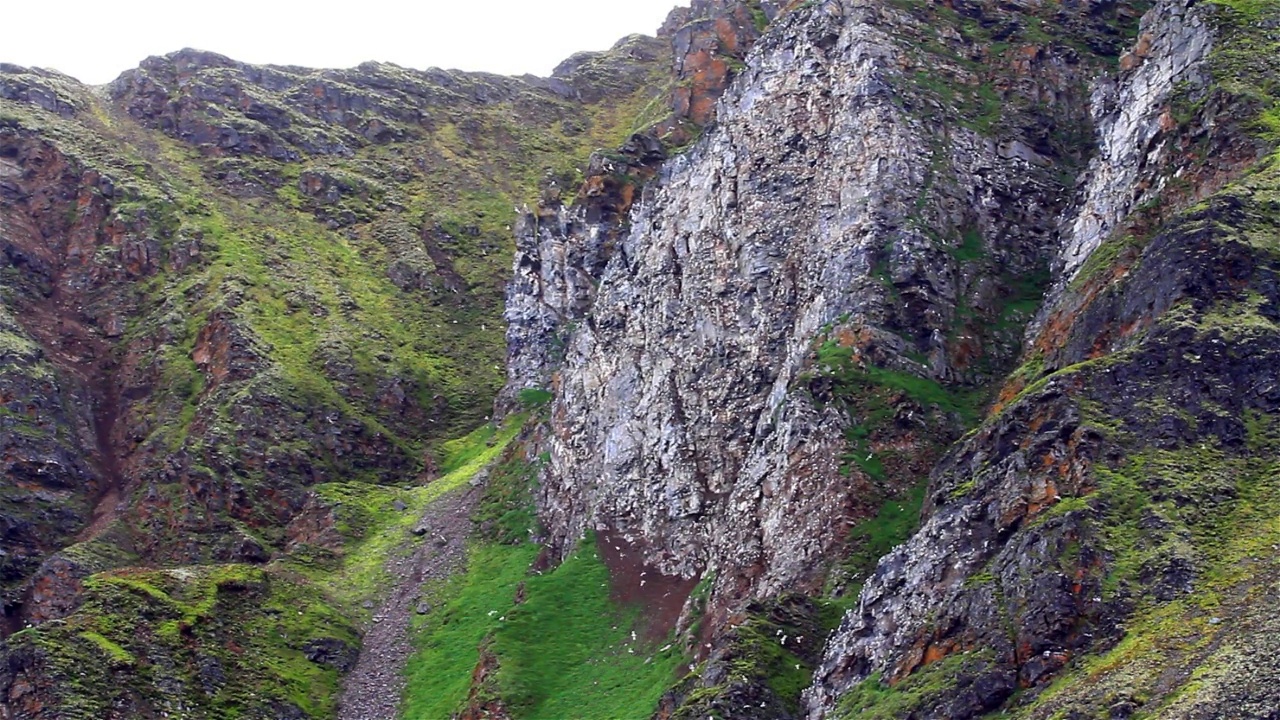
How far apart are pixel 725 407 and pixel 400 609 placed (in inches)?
1078

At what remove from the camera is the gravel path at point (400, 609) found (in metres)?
87.2

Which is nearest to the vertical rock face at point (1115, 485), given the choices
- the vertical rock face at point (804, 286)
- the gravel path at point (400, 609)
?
the vertical rock face at point (804, 286)

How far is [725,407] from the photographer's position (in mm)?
86188

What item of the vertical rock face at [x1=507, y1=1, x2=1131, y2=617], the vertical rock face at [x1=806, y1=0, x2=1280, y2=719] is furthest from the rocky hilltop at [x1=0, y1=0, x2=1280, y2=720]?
the vertical rock face at [x1=507, y1=1, x2=1131, y2=617]

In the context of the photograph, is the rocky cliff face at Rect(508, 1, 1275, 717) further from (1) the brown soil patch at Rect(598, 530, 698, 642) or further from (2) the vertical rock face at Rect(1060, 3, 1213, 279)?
(1) the brown soil patch at Rect(598, 530, 698, 642)

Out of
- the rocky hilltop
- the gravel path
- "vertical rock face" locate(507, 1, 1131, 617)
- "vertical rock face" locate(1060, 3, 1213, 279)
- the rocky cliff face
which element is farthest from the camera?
the gravel path

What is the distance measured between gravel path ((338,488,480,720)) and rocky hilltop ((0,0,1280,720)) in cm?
34

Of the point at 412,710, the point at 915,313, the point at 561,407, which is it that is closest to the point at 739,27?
the point at 561,407

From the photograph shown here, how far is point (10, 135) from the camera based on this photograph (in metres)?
149

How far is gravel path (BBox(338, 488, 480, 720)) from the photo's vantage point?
8725 cm

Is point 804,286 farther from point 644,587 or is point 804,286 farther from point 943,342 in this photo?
point 644,587

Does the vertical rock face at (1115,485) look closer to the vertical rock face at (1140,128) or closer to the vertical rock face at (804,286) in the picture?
the vertical rock face at (1140,128)

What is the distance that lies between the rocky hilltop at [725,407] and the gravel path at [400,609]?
1.11 feet

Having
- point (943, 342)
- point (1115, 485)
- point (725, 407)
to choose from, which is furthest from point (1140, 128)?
point (1115, 485)
